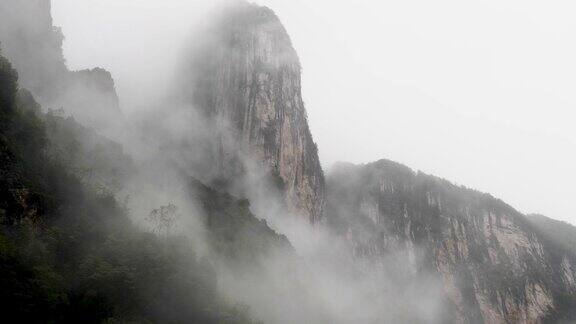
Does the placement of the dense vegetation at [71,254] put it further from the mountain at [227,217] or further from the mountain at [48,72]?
the mountain at [48,72]

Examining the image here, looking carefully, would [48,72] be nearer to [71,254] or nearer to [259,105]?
[259,105]

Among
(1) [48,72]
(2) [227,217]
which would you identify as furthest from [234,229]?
(1) [48,72]

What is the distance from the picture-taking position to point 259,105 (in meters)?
91.8

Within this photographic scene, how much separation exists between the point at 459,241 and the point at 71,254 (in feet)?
291

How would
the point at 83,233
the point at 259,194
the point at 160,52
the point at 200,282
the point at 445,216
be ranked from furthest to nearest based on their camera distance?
the point at 160,52
the point at 445,216
the point at 259,194
the point at 200,282
the point at 83,233

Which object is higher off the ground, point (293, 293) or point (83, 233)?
point (83, 233)

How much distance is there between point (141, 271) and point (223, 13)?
85.1 metres

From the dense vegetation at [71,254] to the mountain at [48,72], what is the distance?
52.6 ft

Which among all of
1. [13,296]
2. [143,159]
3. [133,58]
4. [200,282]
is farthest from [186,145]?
[13,296]

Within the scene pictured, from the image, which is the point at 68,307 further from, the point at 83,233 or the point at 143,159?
the point at 143,159

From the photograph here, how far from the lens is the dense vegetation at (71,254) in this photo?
3122cm

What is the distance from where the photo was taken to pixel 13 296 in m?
28.1

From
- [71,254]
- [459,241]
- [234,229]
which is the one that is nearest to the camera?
[71,254]

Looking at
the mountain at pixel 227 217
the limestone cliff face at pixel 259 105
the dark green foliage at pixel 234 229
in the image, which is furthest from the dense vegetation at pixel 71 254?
the limestone cliff face at pixel 259 105
